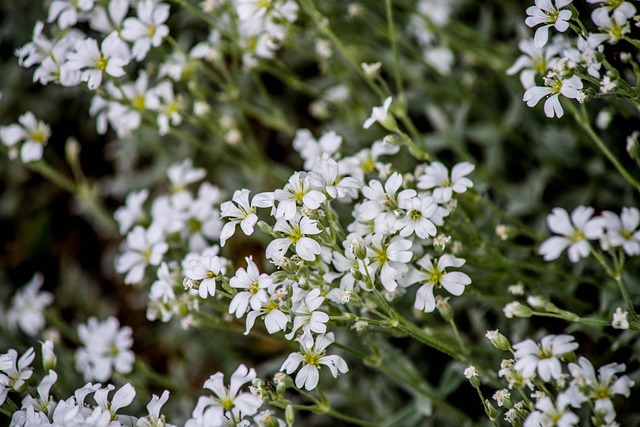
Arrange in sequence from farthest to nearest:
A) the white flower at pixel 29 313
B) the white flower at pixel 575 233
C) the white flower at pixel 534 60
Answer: the white flower at pixel 29 313
the white flower at pixel 534 60
the white flower at pixel 575 233

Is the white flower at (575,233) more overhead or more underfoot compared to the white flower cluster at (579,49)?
more underfoot

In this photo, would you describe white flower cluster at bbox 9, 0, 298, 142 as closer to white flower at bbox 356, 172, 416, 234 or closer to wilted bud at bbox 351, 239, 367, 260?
white flower at bbox 356, 172, 416, 234

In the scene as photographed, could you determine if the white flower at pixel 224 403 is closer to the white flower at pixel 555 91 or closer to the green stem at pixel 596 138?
the white flower at pixel 555 91

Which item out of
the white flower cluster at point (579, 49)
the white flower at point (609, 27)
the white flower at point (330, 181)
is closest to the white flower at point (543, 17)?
the white flower cluster at point (579, 49)

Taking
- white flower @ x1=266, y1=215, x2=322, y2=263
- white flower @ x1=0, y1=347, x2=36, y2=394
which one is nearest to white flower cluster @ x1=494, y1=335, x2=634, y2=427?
white flower @ x1=266, y1=215, x2=322, y2=263

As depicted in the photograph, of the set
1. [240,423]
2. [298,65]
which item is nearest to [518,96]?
[298,65]

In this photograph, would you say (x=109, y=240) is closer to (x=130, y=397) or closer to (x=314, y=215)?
(x=130, y=397)
